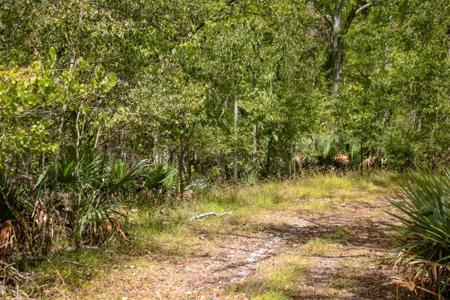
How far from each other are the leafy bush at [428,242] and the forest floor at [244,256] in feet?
1.34

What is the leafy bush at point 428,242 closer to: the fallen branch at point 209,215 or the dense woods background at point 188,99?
the dense woods background at point 188,99

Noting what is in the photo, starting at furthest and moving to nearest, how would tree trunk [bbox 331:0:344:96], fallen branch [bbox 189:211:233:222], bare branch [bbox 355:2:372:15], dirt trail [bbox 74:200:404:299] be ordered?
bare branch [bbox 355:2:372:15] → tree trunk [bbox 331:0:344:96] → fallen branch [bbox 189:211:233:222] → dirt trail [bbox 74:200:404:299]

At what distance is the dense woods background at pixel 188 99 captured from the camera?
7211 mm

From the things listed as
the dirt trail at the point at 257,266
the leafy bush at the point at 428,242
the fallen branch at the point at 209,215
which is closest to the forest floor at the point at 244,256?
the dirt trail at the point at 257,266

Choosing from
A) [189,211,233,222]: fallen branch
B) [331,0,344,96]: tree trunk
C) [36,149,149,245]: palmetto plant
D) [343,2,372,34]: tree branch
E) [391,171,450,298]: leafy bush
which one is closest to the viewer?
[391,171,450,298]: leafy bush

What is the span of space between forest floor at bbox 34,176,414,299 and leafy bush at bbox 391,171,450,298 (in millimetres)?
409

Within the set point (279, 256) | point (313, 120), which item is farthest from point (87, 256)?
point (313, 120)

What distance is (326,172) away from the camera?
1817 cm

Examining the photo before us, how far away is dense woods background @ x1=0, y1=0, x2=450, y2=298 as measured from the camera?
23.7ft

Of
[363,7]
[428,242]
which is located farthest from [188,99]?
[363,7]

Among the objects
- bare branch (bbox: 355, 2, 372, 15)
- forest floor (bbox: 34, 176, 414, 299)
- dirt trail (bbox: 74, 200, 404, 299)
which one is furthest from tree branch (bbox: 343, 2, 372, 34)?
dirt trail (bbox: 74, 200, 404, 299)

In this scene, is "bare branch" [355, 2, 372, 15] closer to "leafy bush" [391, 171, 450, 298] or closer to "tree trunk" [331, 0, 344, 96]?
"tree trunk" [331, 0, 344, 96]

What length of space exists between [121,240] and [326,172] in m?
10.9

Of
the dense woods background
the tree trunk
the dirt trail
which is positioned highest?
the tree trunk
